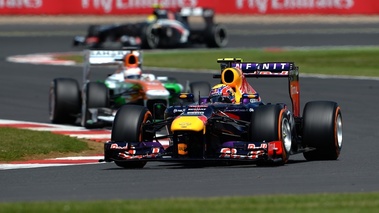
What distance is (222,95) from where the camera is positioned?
1584 centimetres

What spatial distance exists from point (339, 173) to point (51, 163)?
4.43 meters

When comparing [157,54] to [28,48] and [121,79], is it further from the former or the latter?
[121,79]

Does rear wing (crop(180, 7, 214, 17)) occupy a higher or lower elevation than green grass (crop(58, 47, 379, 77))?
higher

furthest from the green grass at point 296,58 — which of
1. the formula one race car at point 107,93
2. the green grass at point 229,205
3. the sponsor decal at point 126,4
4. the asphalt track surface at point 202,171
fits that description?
the green grass at point 229,205

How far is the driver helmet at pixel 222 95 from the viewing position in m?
15.8

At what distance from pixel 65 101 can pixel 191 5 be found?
30797mm

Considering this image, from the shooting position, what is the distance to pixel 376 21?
5331 cm

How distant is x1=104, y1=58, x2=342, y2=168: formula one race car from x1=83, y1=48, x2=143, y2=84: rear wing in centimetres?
644

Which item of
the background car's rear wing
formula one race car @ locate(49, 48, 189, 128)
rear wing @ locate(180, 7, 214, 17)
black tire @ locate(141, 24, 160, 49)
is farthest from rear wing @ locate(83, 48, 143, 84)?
rear wing @ locate(180, 7, 214, 17)

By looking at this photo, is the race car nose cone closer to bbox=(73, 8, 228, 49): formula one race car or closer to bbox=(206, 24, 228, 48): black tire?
bbox=(73, 8, 228, 49): formula one race car

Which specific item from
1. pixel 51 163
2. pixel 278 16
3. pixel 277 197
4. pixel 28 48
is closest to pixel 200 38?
pixel 28 48

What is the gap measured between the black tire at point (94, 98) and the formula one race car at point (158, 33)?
1877cm

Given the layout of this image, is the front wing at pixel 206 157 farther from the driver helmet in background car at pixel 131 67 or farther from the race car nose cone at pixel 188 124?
the driver helmet in background car at pixel 131 67

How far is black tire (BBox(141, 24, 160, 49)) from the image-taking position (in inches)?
1622
